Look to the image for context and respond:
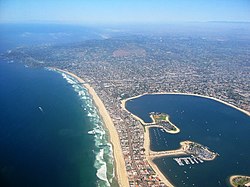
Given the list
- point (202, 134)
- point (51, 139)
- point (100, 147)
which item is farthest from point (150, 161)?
point (51, 139)

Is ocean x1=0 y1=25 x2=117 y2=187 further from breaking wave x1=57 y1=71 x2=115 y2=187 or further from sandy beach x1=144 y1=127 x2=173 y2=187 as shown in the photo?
sandy beach x1=144 y1=127 x2=173 y2=187

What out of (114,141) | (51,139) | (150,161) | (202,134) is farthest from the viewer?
(202,134)

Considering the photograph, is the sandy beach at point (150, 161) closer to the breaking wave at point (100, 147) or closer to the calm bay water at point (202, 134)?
the calm bay water at point (202, 134)

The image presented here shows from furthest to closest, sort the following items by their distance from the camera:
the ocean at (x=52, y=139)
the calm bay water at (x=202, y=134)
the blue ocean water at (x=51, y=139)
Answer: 1. the calm bay water at (x=202, y=134)
2. the blue ocean water at (x=51, y=139)
3. the ocean at (x=52, y=139)

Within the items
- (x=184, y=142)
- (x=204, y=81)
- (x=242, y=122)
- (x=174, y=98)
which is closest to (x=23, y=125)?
(x=184, y=142)

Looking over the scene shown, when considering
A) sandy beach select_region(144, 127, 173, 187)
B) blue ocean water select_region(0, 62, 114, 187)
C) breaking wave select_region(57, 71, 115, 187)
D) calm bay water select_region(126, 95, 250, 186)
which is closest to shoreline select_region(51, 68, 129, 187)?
breaking wave select_region(57, 71, 115, 187)

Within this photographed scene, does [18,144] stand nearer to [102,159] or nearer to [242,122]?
[102,159]

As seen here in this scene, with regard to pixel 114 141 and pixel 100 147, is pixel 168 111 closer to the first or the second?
pixel 114 141

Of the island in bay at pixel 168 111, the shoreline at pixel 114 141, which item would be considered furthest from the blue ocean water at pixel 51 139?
the island in bay at pixel 168 111

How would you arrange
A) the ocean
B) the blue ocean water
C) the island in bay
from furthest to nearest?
the island in bay < the blue ocean water < the ocean
